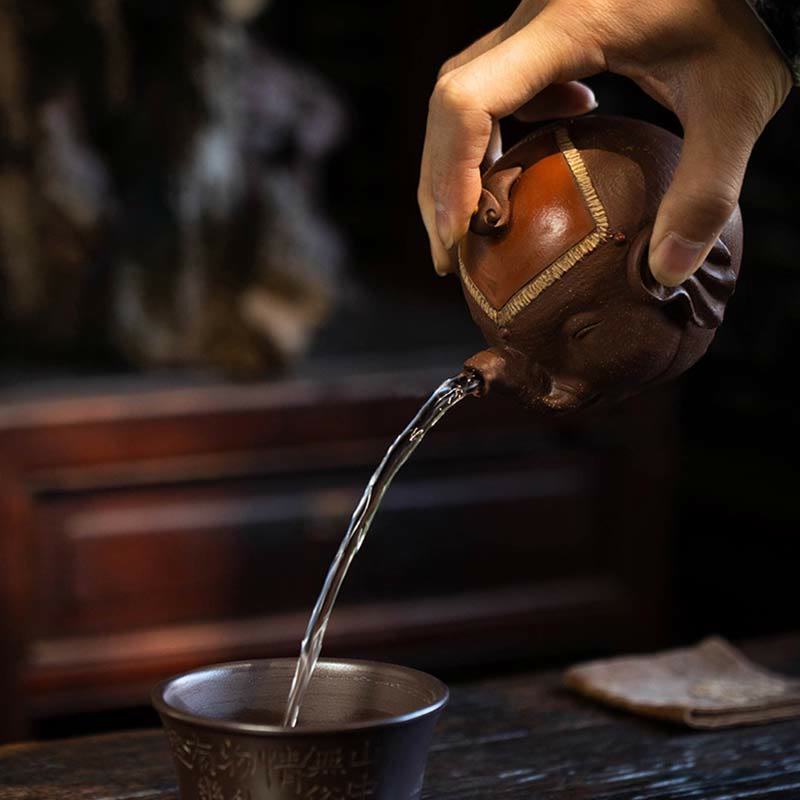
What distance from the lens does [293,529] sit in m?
2.85

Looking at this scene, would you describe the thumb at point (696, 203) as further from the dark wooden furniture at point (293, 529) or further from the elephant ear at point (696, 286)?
the dark wooden furniture at point (293, 529)

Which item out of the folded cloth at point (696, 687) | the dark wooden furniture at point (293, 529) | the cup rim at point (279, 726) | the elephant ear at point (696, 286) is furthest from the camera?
the dark wooden furniture at point (293, 529)

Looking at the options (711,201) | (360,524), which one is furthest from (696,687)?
(711,201)

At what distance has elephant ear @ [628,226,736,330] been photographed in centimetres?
119

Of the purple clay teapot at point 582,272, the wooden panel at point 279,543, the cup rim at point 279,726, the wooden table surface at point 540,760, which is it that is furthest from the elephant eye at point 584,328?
the wooden panel at point 279,543

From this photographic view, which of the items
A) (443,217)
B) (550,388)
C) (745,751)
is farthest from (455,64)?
(745,751)

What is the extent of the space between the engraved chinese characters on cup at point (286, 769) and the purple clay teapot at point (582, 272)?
0.32 m

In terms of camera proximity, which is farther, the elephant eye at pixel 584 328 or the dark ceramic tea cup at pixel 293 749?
the elephant eye at pixel 584 328

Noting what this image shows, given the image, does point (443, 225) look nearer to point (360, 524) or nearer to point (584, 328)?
point (584, 328)

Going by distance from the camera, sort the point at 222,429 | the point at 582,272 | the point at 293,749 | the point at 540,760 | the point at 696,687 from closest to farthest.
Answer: the point at 293,749
the point at 582,272
the point at 540,760
the point at 696,687
the point at 222,429

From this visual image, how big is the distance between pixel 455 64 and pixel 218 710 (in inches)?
21.9

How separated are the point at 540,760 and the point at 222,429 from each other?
1399mm

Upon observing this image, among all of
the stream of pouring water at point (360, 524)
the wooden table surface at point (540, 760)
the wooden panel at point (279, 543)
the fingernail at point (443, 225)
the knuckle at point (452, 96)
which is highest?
the knuckle at point (452, 96)

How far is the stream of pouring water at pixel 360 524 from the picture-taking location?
1229 mm
